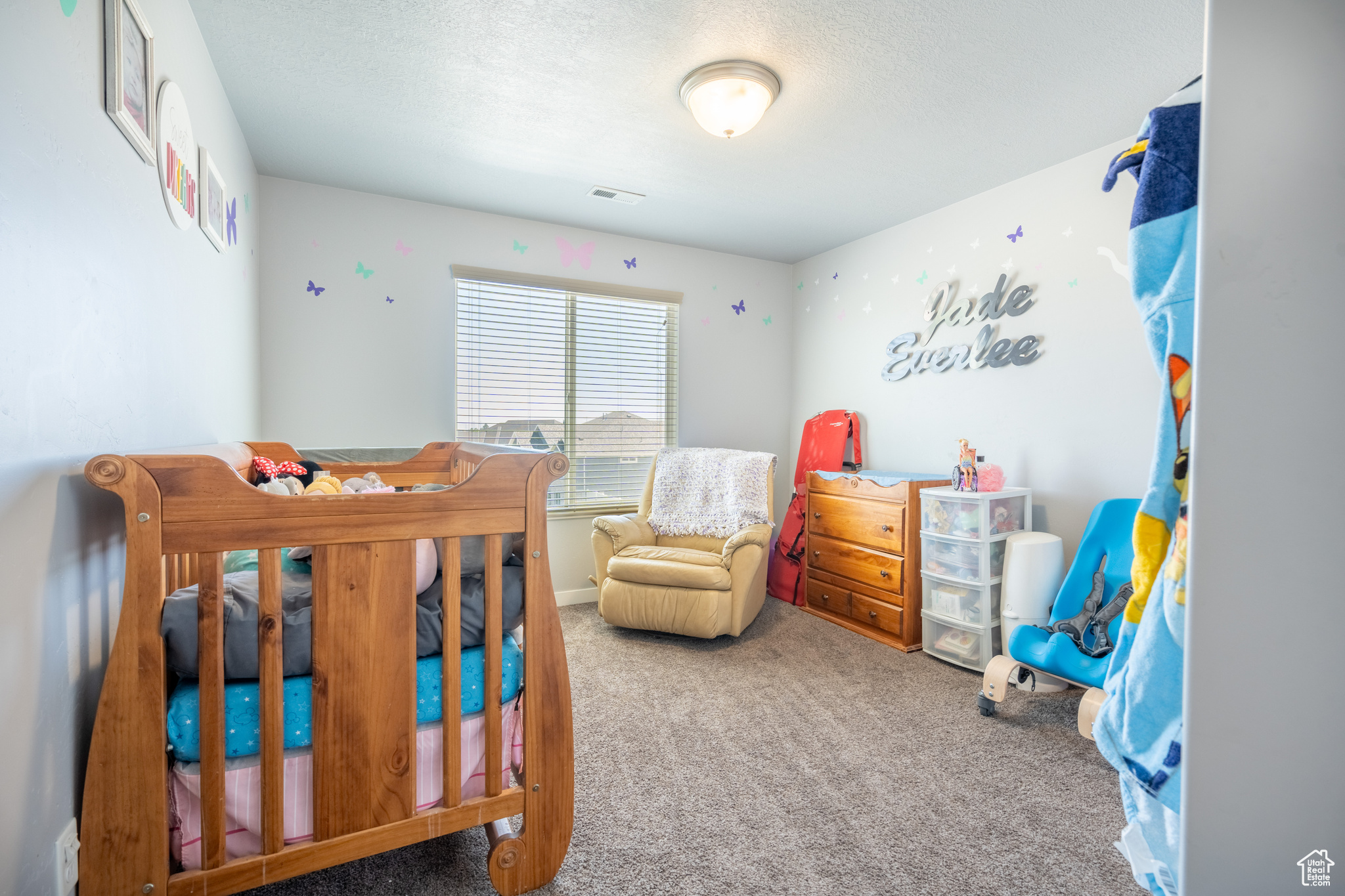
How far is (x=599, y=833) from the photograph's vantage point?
60.8 inches

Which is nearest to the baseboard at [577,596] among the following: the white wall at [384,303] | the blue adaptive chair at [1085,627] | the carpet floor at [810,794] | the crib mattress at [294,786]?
the white wall at [384,303]

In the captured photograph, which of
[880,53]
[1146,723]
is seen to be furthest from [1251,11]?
[880,53]

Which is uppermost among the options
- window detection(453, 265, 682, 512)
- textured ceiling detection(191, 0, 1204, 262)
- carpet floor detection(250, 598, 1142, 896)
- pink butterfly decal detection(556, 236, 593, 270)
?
textured ceiling detection(191, 0, 1204, 262)

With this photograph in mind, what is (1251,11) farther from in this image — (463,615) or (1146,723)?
(463,615)

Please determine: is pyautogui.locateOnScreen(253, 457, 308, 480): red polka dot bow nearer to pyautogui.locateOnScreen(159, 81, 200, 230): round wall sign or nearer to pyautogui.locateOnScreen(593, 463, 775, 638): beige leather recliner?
pyautogui.locateOnScreen(159, 81, 200, 230): round wall sign

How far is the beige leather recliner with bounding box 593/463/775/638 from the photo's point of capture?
2.90m

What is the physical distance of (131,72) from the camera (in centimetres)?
126

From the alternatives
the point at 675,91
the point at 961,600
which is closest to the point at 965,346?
the point at 961,600

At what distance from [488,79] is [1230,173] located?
7.34 ft

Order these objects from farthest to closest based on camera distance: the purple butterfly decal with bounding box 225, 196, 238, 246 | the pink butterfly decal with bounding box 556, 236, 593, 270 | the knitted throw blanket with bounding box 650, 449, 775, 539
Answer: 1. the pink butterfly decal with bounding box 556, 236, 593, 270
2. the knitted throw blanket with bounding box 650, 449, 775, 539
3. the purple butterfly decal with bounding box 225, 196, 238, 246

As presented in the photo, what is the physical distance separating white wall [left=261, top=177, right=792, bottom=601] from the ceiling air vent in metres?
0.09

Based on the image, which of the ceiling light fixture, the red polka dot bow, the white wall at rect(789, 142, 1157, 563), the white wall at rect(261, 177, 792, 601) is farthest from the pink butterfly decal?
the red polka dot bow

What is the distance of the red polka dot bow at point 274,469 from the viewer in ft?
5.67

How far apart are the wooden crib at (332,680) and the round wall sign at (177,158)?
2.29 ft
